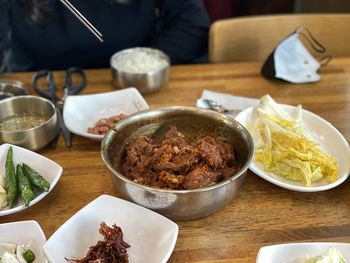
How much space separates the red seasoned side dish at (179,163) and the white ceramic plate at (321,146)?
0.39 ft

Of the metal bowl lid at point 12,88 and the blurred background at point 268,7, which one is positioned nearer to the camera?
the metal bowl lid at point 12,88

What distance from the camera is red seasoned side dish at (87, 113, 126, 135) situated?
1452mm

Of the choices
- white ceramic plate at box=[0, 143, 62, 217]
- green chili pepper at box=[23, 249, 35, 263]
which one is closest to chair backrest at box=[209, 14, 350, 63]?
white ceramic plate at box=[0, 143, 62, 217]

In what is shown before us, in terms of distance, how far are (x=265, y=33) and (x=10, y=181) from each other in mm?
1414

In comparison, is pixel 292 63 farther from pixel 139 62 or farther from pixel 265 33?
pixel 139 62

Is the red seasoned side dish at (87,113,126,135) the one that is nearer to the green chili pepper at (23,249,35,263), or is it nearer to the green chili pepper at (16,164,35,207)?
the green chili pepper at (16,164,35,207)

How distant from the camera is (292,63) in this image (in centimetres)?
189

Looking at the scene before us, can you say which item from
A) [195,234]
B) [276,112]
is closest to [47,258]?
[195,234]

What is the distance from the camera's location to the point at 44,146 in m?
1.41

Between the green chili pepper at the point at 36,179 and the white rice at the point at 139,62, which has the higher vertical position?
the white rice at the point at 139,62

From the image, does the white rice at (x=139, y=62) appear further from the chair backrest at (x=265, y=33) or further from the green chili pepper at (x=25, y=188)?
the green chili pepper at (x=25, y=188)

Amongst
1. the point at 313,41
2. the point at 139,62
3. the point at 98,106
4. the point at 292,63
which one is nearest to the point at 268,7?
the point at 313,41

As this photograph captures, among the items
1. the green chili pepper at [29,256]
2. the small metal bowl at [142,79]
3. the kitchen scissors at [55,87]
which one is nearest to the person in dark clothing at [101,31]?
the kitchen scissors at [55,87]

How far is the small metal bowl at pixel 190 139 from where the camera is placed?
3.48 ft
